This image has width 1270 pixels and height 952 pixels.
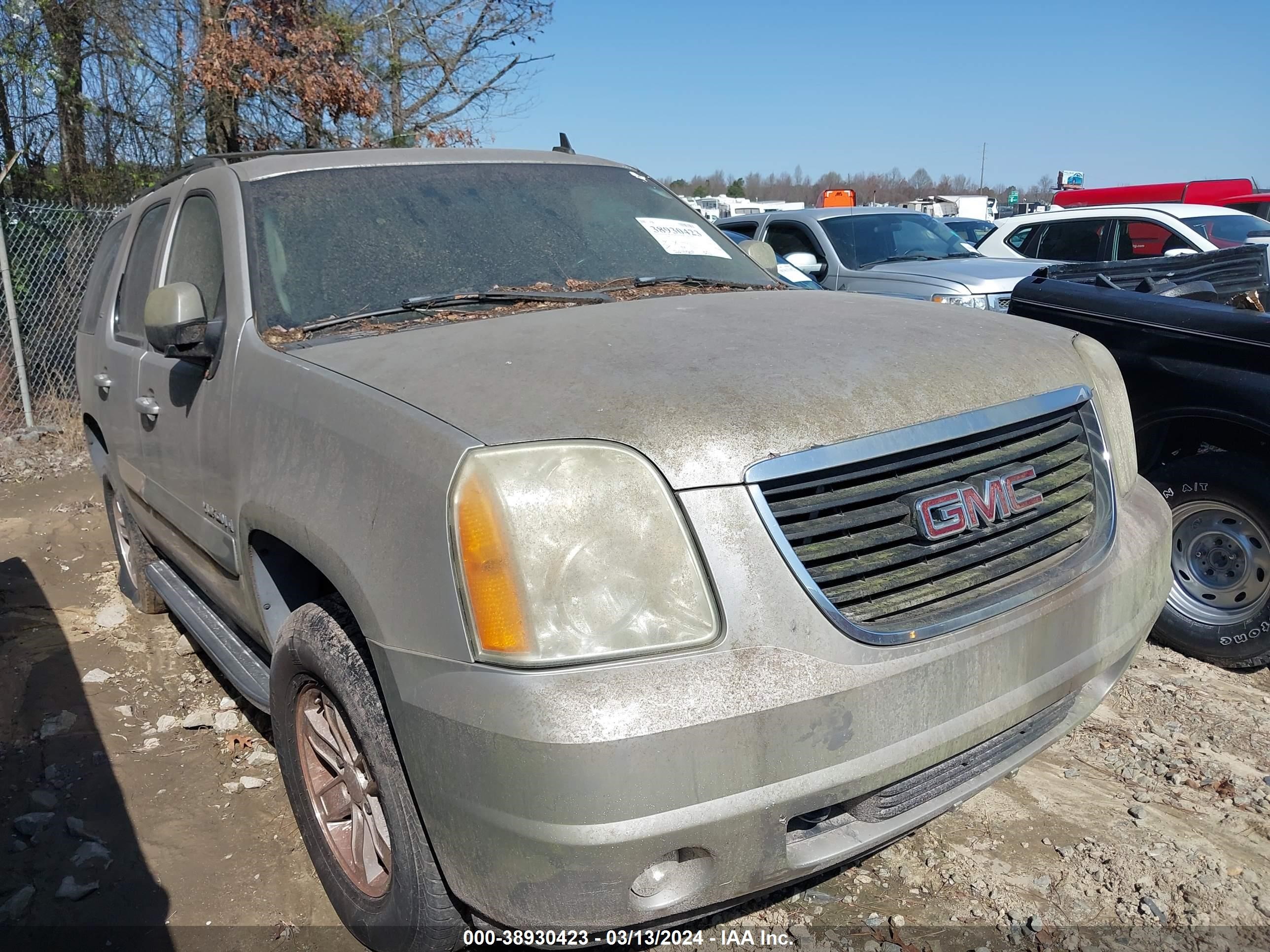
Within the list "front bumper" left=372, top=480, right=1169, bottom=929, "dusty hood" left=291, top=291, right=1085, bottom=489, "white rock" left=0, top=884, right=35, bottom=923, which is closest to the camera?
"front bumper" left=372, top=480, right=1169, bottom=929

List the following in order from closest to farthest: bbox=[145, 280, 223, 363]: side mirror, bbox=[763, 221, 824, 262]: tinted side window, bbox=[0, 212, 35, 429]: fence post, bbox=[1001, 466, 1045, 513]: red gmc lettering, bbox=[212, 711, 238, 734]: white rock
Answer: bbox=[1001, 466, 1045, 513]: red gmc lettering → bbox=[145, 280, 223, 363]: side mirror → bbox=[212, 711, 238, 734]: white rock → bbox=[0, 212, 35, 429]: fence post → bbox=[763, 221, 824, 262]: tinted side window

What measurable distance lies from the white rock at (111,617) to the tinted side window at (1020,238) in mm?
8700

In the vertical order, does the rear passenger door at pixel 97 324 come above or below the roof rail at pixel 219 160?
below

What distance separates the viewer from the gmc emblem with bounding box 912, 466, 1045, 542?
2.03 m

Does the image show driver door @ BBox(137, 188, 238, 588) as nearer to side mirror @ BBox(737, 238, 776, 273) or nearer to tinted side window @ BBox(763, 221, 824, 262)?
side mirror @ BBox(737, 238, 776, 273)

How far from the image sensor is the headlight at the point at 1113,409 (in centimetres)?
257

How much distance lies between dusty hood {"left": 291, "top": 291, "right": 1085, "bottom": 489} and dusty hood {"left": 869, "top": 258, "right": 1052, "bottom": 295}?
5.42 metres

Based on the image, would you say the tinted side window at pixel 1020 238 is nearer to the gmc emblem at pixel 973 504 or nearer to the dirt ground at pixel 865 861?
the dirt ground at pixel 865 861

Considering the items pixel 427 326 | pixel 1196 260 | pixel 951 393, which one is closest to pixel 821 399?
pixel 951 393

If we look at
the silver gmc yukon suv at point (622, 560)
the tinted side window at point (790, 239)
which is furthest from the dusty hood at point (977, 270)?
the silver gmc yukon suv at point (622, 560)

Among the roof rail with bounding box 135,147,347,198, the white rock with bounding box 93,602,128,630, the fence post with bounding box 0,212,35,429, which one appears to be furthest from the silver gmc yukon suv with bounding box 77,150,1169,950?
the fence post with bounding box 0,212,35,429

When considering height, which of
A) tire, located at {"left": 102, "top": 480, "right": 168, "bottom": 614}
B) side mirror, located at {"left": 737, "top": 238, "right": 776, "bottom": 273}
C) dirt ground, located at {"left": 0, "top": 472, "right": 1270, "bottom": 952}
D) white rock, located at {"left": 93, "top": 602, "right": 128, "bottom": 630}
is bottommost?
dirt ground, located at {"left": 0, "top": 472, "right": 1270, "bottom": 952}

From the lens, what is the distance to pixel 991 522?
2145 mm

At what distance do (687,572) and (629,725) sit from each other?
31cm
